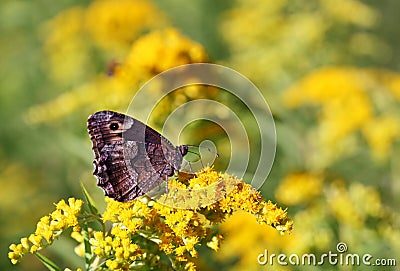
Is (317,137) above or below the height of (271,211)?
above

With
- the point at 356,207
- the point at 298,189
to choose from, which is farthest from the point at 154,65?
the point at 356,207

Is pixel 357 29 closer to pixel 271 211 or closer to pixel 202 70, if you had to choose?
pixel 202 70

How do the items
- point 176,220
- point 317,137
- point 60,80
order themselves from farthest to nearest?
point 60,80 < point 317,137 < point 176,220

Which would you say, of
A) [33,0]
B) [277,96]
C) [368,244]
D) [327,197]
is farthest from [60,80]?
[368,244]

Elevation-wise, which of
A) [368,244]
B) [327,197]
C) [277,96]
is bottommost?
[368,244]

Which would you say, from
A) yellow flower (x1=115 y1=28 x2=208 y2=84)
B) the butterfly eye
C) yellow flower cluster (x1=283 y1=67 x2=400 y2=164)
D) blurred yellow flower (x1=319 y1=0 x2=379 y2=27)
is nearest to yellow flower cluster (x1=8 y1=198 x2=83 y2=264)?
the butterfly eye

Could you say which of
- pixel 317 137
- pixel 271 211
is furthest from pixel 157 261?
→ pixel 317 137

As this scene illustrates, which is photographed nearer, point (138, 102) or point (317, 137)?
point (138, 102)

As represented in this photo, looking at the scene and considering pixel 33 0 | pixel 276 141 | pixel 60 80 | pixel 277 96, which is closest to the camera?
pixel 276 141

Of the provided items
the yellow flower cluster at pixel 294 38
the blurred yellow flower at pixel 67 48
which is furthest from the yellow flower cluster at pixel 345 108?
the blurred yellow flower at pixel 67 48
